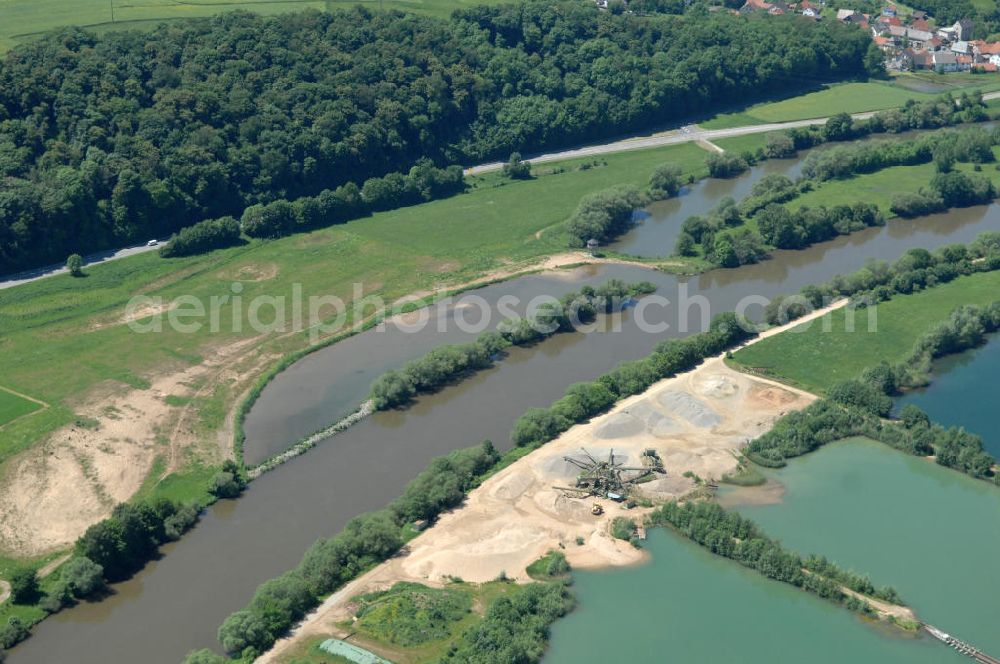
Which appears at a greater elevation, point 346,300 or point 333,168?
point 333,168

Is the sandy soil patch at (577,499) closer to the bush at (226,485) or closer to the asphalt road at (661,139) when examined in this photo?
the bush at (226,485)

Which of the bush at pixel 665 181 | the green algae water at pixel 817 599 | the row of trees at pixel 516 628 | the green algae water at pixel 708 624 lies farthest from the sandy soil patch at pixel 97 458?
the bush at pixel 665 181

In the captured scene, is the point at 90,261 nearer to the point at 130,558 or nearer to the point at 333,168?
the point at 333,168

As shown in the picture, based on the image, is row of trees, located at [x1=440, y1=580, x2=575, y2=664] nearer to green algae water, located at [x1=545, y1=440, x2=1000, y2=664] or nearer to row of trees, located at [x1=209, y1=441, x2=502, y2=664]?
green algae water, located at [x1=545, y1=440, x2=1000, y2=664]

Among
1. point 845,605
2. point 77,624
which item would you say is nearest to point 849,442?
point 845,605

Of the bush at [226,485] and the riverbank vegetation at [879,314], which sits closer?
the bush at [226,485]

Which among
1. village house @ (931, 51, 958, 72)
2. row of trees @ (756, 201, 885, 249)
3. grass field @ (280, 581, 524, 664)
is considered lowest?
grass field @ (280, 581, 524, 664)

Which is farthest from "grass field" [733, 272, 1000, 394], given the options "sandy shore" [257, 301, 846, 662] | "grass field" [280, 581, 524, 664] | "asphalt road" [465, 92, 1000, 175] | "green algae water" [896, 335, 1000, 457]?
"asphalt road" [465, 92, 1000, 175]
